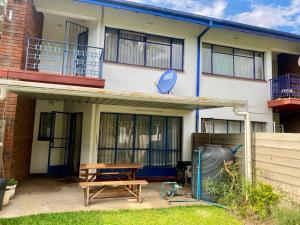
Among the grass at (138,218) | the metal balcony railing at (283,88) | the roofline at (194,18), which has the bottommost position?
the grass at (138,218)

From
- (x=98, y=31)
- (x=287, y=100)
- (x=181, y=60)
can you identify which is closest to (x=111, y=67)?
(x=98, y=31)

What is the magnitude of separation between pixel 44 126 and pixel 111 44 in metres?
4.40

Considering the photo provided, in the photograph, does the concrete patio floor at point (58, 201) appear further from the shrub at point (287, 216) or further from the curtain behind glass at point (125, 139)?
the shrub at point (287, 216)

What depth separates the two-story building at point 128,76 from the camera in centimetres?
907

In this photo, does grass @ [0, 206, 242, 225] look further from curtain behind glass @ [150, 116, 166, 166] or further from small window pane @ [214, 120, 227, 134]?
small window pane @ [214, 120, 227, 134]

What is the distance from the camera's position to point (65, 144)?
34.9 ft

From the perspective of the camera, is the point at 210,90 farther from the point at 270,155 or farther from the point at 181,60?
the point at 270,155

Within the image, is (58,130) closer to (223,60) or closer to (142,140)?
(142,140)

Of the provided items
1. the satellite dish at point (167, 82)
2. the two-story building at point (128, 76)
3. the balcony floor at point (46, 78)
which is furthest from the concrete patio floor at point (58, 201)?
the satellite dish at point (167, 82)

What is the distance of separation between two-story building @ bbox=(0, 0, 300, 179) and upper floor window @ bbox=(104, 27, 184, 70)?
4cm

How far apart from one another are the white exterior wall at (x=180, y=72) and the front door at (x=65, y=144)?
149cm

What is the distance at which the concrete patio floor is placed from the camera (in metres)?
5.94

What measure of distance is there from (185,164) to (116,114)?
3.19m

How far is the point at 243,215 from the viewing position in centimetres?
588
